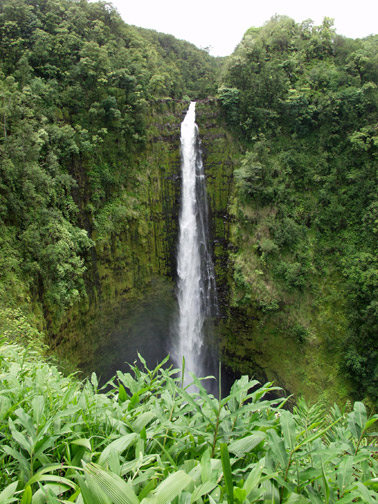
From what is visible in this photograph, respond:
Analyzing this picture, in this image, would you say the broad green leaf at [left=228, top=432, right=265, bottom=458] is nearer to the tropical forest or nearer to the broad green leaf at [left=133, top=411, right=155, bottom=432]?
the broad green leaf at [left=133, top=411, right=155, bottom=432]

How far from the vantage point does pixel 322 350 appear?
10.8m

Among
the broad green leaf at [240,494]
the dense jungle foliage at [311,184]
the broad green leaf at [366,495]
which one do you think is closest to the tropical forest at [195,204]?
the dense jungle foliage at [311,184]

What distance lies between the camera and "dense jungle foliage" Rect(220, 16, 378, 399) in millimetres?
10844

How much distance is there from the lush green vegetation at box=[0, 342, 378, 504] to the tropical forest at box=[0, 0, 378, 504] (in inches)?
243

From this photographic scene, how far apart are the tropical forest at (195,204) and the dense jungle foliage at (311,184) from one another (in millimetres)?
58

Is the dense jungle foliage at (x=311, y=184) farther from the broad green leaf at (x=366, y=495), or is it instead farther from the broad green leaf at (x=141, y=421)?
the broad green leaf at (x=366, y=495)

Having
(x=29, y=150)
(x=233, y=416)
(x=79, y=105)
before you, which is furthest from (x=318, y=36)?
(x=233, y=416)

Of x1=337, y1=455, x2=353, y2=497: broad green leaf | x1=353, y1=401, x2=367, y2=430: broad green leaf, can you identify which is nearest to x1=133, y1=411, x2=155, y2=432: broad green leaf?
x1=337, y1=455, x2=353, y2=497: broad green leaf

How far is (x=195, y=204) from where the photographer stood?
43.6 ft

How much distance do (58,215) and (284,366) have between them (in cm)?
935

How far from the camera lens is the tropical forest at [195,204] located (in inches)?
371

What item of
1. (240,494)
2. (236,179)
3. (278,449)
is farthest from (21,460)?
(236,179)

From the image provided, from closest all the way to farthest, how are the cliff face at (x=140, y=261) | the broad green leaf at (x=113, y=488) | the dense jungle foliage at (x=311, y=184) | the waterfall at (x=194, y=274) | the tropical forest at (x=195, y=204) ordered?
the broad green leaf at (x=113, y=488) → the tropical forest at (x=195, y=204) → the dense jungle foliage at (x=311, y=184) → the cliff face at (x=140, y=261) → the waterfall at (x=194, y=274)

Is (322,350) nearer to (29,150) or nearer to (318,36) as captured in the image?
(29,150)
